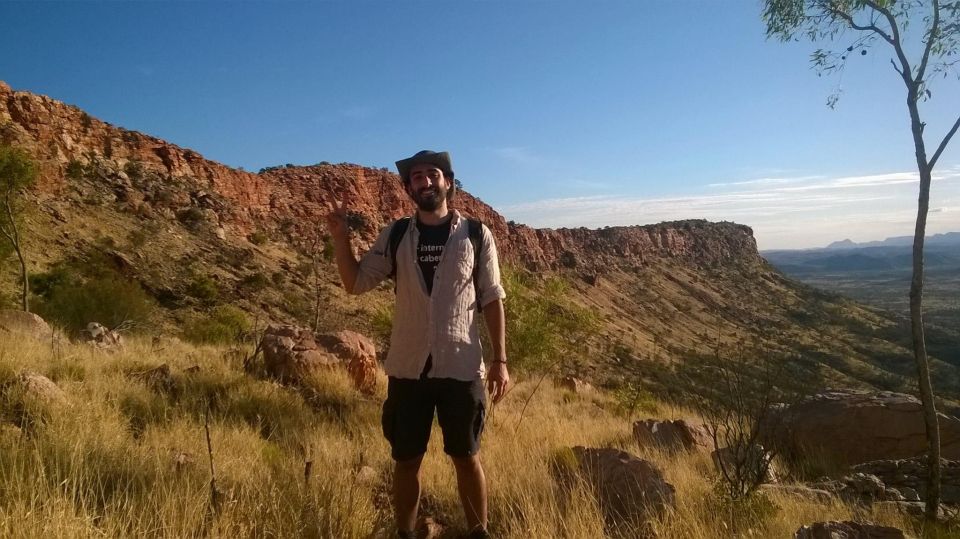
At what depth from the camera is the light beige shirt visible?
2.60 metres

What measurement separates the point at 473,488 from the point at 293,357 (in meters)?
4.17

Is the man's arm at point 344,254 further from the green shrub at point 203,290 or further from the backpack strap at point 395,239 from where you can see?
the green shrub at point 203,290

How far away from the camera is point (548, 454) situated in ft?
13.7

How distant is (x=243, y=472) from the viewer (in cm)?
288

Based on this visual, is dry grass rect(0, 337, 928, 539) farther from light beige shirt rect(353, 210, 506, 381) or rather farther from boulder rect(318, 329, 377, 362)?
boulder rect(318, 329, 377, 362)

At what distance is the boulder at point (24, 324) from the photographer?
21.5ft

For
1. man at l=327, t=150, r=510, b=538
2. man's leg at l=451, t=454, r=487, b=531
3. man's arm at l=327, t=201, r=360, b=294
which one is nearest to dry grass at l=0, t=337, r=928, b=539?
man's leg at l=451, t=454, r=487, b=531

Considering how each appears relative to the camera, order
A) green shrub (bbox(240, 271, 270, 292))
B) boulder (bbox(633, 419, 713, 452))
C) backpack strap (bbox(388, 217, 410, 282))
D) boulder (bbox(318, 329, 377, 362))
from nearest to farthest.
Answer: backpack strap (bbox(388, 217, 410, 282)) → boulder (bbox(633, 419, 713, 452)) → boulder (bbox(318, 329, 377, 362)) → green shrub (bbox(240, 271, 270, 292))

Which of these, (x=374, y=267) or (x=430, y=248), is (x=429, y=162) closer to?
(x=430, y=248)

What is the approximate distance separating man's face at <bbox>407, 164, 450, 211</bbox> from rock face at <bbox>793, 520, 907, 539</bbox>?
242 cm

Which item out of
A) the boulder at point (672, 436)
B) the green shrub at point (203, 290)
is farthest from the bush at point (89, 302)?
the boulder at point (672, 436)

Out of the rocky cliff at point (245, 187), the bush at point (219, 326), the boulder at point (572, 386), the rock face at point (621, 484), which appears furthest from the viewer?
the rocky cliff at point (245, 187)

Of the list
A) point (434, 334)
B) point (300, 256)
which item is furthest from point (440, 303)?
point (300, 256)

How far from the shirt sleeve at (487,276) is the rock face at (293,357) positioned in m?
3.93
